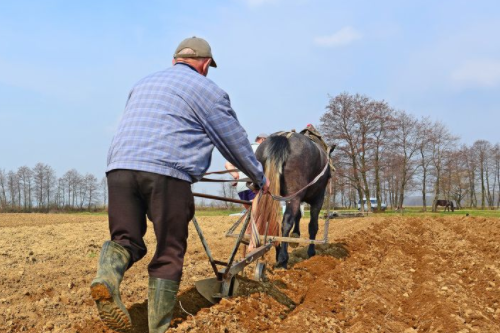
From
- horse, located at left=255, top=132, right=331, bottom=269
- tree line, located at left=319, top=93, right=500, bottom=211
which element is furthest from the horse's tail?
tree line, located at left=319, top=93, right=500, bottom=211

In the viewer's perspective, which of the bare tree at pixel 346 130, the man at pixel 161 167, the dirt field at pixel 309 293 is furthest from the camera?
the bare tree at pixel 346 130

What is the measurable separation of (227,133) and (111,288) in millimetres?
1257

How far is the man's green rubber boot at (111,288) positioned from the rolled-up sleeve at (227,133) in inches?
38.0

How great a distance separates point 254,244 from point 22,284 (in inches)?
109

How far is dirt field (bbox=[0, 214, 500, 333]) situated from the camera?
3.65 m

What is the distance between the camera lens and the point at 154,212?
9.72 ft

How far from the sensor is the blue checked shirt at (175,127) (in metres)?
2.96

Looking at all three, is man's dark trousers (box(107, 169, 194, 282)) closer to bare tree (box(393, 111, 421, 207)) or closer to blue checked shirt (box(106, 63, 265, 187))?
blue checked shirt (box(106, 63, 265, 187))

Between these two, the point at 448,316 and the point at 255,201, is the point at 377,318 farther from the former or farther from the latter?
the point at 255,201

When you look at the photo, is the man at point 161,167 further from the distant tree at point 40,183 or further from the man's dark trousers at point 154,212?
the distant tree at point 40,183

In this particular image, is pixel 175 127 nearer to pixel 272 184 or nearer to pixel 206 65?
pixel 206 65

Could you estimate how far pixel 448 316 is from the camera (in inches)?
156

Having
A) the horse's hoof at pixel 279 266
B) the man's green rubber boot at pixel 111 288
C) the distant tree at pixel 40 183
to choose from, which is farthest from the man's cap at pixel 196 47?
the distant tree at pixel 40 183

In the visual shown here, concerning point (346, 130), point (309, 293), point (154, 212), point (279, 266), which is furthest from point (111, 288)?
point (346, 130)
